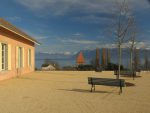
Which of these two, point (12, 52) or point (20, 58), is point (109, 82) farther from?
point (20, 58)

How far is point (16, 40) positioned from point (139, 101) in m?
13.7

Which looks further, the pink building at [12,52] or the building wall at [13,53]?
the building wall at [13,53]

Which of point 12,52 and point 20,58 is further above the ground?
point 12,52

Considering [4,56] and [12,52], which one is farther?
[12,52]

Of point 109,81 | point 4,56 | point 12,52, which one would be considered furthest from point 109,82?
point 12,52

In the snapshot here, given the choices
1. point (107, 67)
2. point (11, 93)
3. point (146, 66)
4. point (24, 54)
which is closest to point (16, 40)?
point (24, 54)

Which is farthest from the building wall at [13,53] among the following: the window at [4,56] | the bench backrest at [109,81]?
the bench backrest at [109,81]

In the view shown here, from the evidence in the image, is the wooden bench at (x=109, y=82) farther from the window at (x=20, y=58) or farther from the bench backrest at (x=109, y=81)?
the window at (x=20, y=58)

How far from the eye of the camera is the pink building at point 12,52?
19.8 meters

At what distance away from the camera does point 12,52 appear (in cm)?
2206

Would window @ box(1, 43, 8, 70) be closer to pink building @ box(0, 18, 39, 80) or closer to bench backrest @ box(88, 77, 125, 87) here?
pink building @ box(0, 18, 39, 80)

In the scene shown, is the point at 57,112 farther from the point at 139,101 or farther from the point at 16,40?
the point at 16,40

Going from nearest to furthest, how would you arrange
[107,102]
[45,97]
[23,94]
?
[107,102], [45,97], [23,94]

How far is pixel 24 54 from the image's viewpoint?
26.5m
